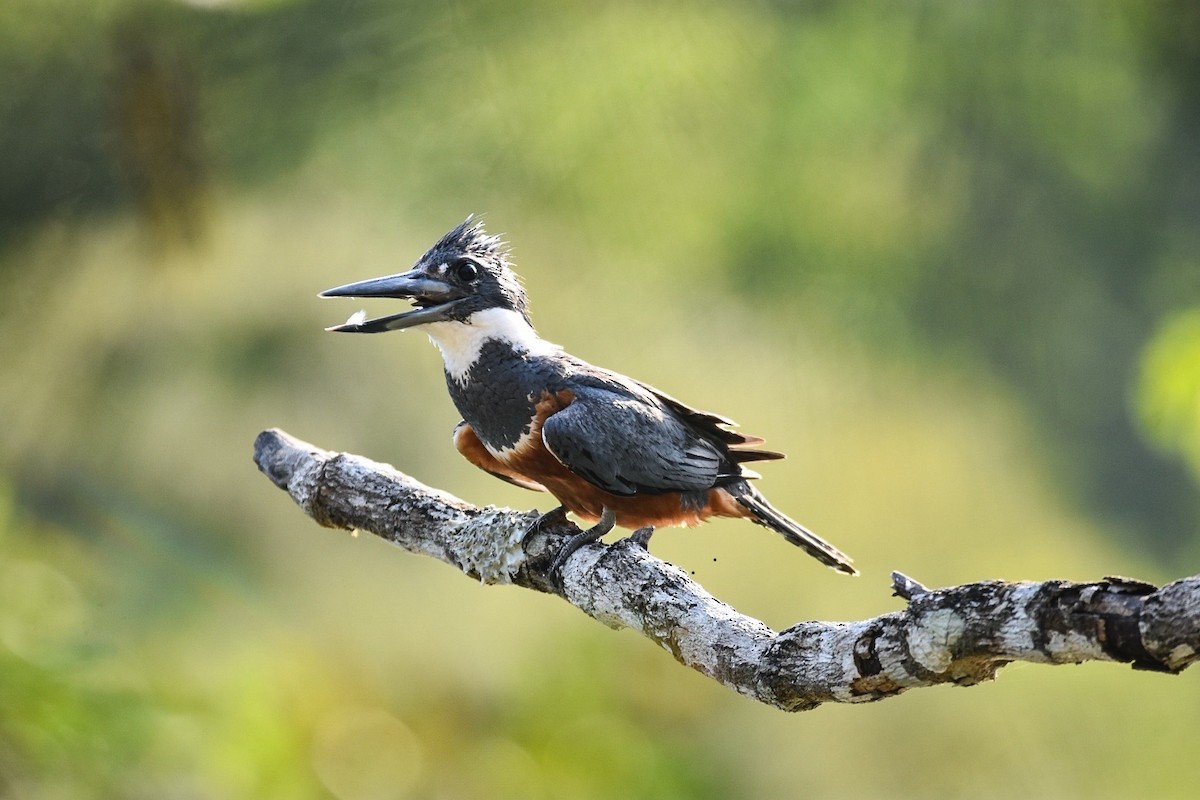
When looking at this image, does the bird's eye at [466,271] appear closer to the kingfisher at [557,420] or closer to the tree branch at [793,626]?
the kingfisher at [557,420]

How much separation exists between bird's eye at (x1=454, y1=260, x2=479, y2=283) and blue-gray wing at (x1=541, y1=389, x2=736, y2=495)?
0.34 m

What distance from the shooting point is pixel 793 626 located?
5.06ft

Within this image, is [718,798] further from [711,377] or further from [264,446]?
[264,446]

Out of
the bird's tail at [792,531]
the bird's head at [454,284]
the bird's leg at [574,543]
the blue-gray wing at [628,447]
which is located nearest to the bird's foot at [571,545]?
the bird's leg at [574,543]

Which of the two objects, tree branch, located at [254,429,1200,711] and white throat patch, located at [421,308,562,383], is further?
white throat patch, located at [421,308,562,383]

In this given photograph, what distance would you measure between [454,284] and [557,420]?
0.38 metres

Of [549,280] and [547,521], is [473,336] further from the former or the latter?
[549,280]

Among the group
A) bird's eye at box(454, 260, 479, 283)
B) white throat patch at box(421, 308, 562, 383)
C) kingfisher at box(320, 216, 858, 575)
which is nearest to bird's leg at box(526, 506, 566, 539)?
kingfisher at box(320, 216, 858, 575)

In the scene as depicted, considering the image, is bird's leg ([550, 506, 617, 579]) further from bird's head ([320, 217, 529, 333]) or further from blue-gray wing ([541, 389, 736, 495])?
bird's head ([320, 217, 529, 333])

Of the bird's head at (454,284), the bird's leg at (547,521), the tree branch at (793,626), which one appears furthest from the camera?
the bird's head at (454,284)

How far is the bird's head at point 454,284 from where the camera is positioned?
2377 mm

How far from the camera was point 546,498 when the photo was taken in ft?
13.6

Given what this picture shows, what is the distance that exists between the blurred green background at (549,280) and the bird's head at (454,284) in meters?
1.09

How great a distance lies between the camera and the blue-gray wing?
2.25 metres
